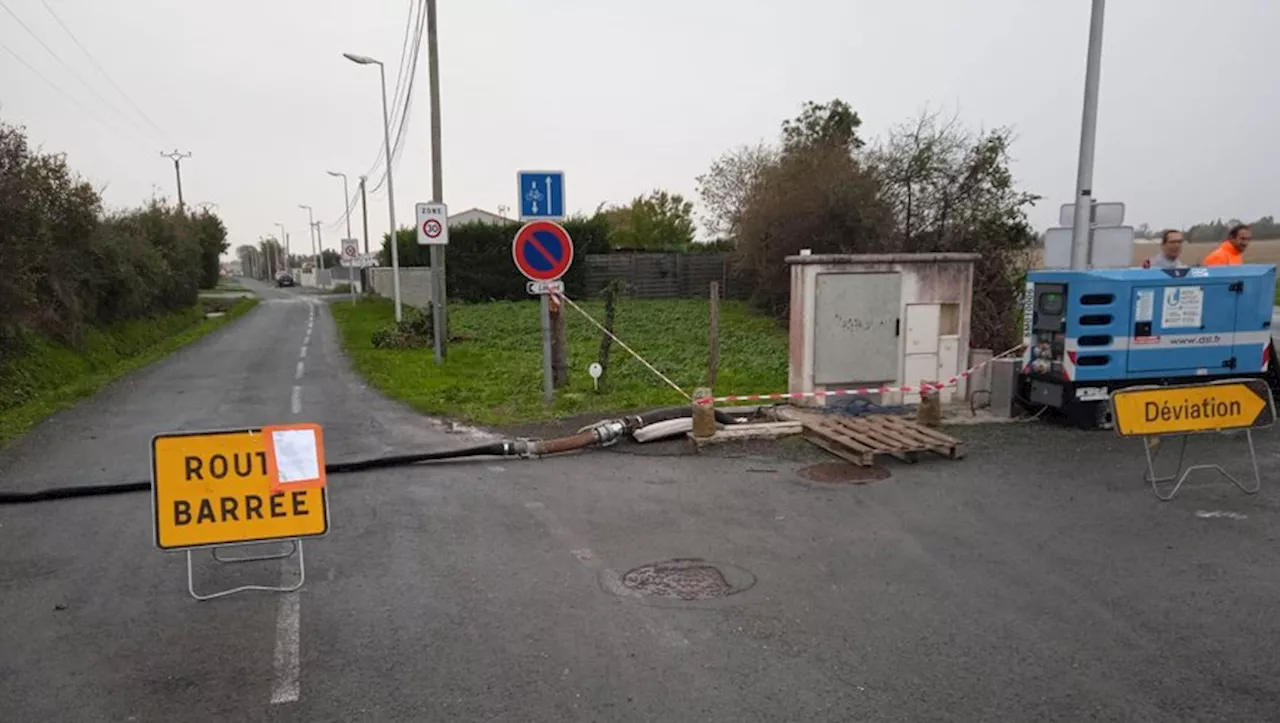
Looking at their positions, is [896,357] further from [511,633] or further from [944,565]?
[511,633]

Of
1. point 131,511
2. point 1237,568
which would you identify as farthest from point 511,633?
point 1237,568

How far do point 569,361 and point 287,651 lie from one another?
452 inches

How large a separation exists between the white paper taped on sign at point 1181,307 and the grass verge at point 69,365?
12954 mm

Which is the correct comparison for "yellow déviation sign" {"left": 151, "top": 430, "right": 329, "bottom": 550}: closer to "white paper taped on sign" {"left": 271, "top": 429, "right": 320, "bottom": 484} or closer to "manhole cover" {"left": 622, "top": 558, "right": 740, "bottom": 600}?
"white paper taped on sign" {"left": 271, "top": 429, "right": 320, "bottom": 484}

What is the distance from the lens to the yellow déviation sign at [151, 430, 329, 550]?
5000 mm

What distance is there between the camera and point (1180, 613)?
449 centimetres

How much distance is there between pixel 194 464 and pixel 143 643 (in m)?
1.24

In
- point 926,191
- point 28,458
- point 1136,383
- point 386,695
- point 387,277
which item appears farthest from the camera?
point 387,277

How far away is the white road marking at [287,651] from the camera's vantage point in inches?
145

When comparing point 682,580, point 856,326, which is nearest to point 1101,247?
point 856,326

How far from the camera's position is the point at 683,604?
4664 millimetres

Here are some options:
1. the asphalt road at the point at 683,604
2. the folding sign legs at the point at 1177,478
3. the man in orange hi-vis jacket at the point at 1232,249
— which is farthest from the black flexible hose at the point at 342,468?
the man in orange hi-vis jacket at the point at 1232,249

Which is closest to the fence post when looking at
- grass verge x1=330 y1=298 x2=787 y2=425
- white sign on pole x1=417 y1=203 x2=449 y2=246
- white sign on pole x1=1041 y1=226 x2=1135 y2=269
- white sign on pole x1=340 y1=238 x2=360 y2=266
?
grass verge x1=330 y1=298 x2=787 y2=425

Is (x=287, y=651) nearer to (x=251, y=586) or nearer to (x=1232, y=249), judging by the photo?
(x=251, y=586)
